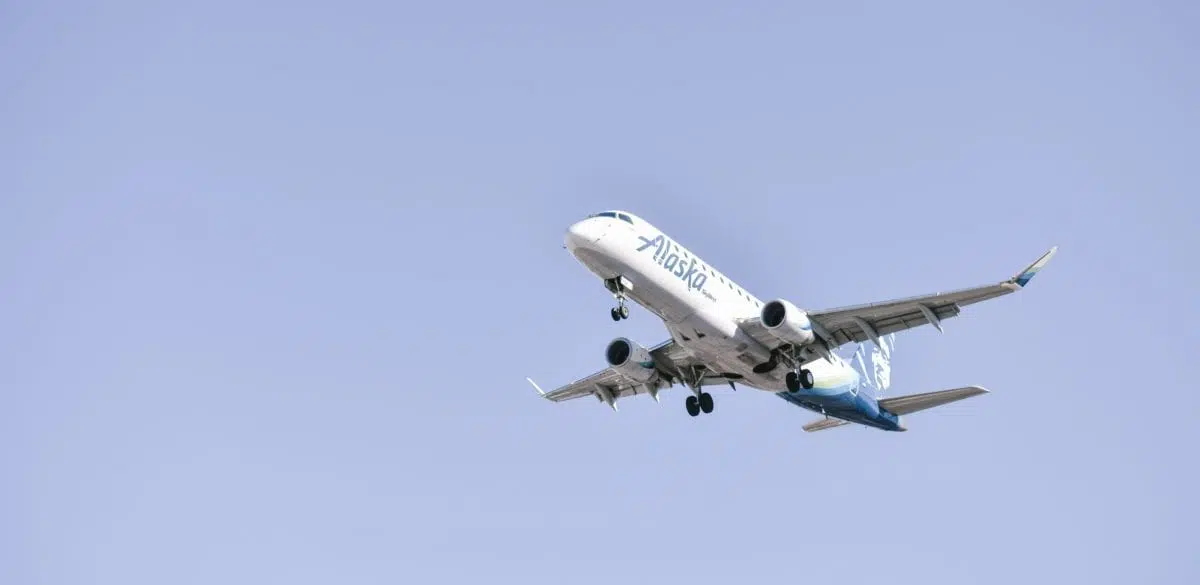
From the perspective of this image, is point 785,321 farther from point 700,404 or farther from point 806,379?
point 700,404

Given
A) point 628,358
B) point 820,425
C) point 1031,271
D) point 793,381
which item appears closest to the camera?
point 1031,271

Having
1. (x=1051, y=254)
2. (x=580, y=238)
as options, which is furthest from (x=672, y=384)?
(x=1051, y=254)

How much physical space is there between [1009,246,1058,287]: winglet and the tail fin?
11386 millimetres

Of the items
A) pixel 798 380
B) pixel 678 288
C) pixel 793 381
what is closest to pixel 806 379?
pixel 798 380

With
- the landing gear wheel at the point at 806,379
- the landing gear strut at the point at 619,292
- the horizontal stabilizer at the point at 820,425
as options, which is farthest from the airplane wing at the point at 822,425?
the landing gear strut at the point at 619,292

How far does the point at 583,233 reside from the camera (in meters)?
46.8

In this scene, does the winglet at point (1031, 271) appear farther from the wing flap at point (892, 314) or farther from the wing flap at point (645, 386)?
the wing flap at point (645, 386)

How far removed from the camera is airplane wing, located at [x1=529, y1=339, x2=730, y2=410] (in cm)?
5431

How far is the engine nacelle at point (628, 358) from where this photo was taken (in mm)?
53656

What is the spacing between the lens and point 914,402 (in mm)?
55750

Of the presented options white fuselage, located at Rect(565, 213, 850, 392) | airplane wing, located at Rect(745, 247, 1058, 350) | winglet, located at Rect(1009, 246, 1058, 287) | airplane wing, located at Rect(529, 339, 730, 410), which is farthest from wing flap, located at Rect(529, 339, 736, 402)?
winglet, located at Rect(1009, 246, 1058, 287)

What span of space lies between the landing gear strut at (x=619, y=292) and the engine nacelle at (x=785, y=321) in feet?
16.0

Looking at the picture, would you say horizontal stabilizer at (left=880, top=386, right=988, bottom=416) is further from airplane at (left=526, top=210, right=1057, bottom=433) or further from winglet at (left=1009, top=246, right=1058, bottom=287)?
winglet at (left=1009, top=246, right=1058, bottom=287)

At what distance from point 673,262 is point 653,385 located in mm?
9101
